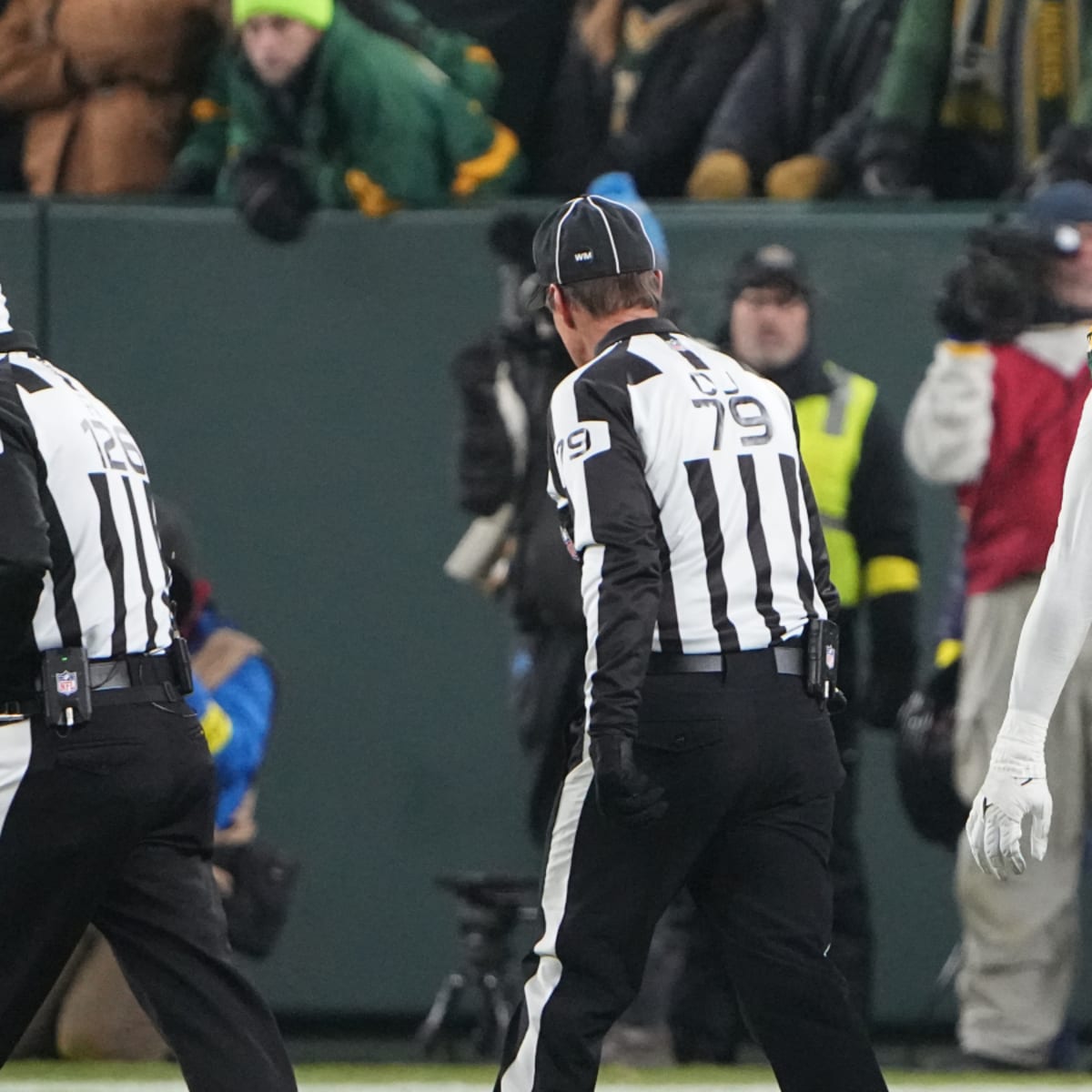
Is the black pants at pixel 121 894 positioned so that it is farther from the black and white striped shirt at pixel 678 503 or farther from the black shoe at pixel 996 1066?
the black shoe at pixel 996 1066

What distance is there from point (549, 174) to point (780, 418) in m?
3.78

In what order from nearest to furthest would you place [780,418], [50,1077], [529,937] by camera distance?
1. [780,418]
2. [50,1077]
3. [529,937]

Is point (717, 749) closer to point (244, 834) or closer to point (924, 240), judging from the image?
point (244, 834)

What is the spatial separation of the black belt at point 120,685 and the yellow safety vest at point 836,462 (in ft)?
9.11

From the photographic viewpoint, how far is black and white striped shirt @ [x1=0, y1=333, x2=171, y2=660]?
13.6 ft

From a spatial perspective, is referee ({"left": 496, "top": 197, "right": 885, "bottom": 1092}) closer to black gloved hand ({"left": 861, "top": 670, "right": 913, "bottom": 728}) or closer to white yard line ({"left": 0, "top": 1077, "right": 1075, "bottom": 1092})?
white yard line ({"left": 0, "top": 1077, "right": 1075, "bottom": 1092})

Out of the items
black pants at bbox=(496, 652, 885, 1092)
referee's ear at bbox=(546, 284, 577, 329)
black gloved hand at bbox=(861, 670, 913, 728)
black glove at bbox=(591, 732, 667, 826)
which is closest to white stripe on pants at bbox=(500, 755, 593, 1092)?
black pants at bbox=(496, 652, 885, 1092)

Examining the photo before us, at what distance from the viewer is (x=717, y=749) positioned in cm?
434

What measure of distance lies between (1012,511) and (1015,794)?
8.46ft

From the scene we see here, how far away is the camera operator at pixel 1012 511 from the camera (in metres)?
6.54

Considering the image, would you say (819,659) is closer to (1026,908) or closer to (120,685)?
(120,685)

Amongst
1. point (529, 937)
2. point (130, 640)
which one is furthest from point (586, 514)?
point (529, 937)

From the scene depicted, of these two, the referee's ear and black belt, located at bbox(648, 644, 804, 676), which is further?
the referee's ear

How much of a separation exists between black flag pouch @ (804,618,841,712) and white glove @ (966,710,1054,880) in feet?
1.18
